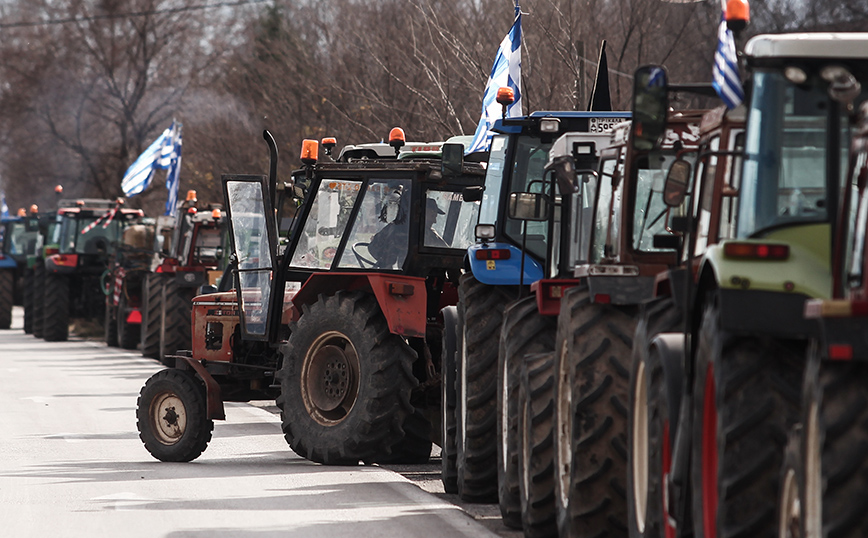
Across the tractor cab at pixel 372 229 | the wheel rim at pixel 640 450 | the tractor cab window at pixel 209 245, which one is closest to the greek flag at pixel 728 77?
the wheel rim at pixel 640 450

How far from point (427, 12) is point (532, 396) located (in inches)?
627

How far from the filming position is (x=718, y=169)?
7035 mm

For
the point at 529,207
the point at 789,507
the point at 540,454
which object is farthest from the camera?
the point at 529,207

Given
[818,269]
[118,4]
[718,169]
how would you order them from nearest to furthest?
[818,269], [718,169], [118,4]

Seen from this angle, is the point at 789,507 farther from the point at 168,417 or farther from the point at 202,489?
the point at 168,417

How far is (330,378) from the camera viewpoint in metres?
13.1

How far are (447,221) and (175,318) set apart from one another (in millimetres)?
12338

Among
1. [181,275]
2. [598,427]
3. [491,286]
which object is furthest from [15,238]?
[598,427]

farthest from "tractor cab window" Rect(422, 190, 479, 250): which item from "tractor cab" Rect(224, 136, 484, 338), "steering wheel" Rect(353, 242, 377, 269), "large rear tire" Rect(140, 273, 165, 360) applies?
"large rear tire" Rect(140, 273, 165, 360)

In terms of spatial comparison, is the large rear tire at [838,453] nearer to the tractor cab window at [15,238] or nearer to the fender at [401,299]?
the fender at [401,299]

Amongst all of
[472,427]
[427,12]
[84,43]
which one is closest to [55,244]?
[427,12]

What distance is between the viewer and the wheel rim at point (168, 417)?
13336 mm

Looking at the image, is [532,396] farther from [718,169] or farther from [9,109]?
[9,109]

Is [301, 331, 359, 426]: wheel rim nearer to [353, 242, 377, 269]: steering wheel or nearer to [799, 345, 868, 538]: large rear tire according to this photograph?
[353, 242, 377, 269]: steering wheel
